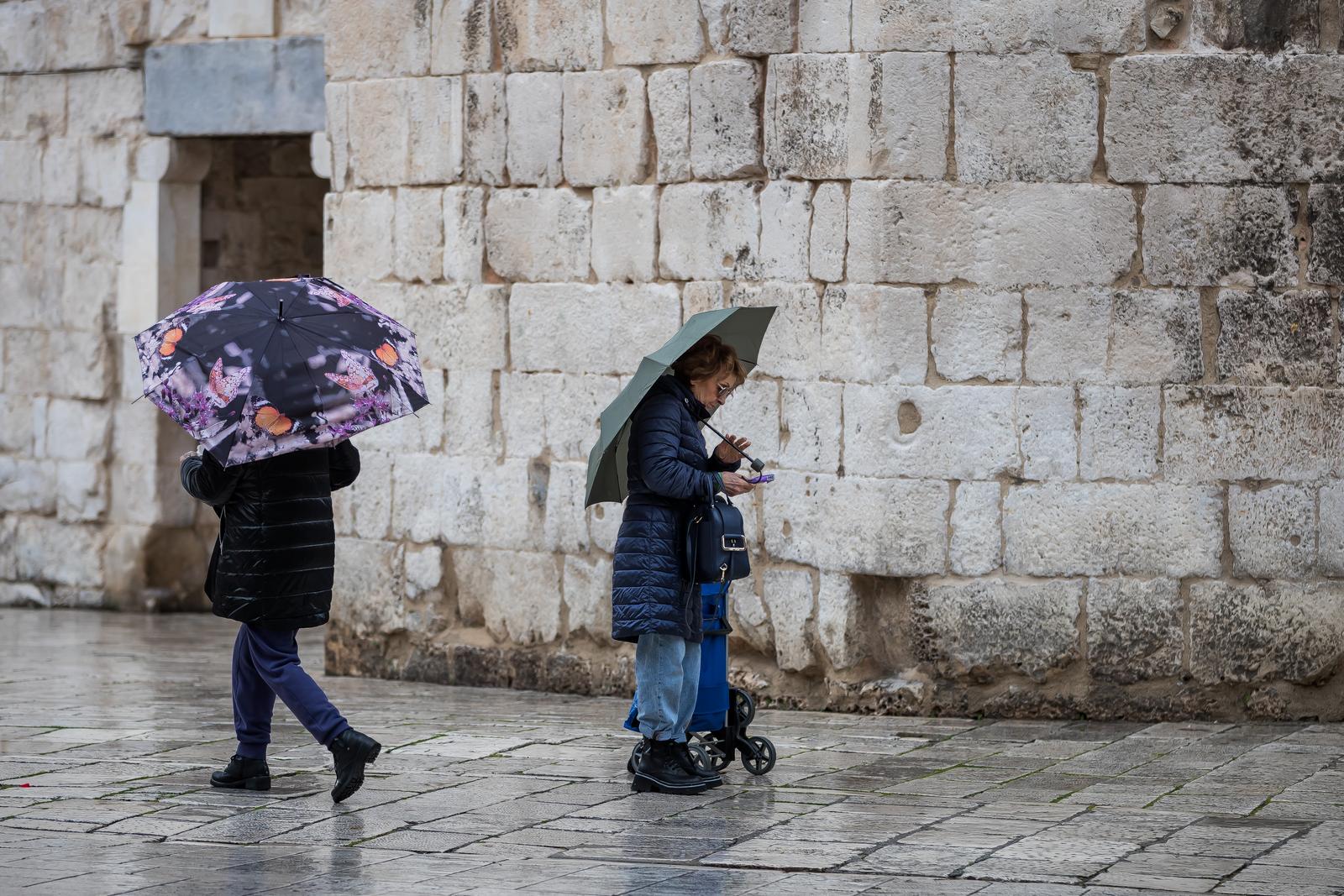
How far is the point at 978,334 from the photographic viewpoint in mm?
7957

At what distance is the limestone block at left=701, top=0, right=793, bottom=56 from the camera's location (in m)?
8.20

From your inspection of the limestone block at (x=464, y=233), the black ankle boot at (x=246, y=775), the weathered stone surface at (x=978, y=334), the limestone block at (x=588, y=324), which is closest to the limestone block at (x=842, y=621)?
the weathered stone surface at (x=978, y=334)

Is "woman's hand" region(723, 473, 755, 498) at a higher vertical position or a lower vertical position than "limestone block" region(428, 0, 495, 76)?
lower

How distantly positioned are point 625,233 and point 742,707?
2.64 m

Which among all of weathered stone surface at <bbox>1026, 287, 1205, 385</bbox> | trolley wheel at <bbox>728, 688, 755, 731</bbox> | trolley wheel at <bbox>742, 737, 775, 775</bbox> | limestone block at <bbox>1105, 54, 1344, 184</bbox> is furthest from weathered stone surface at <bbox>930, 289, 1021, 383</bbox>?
trolley wheel at <bbox>742, 737, 775, 775</bbox>

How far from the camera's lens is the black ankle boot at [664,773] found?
643 centimetres

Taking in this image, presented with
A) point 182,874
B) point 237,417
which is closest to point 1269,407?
point 237,417

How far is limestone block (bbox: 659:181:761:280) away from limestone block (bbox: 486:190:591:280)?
43cm

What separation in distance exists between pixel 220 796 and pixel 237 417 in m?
1.27

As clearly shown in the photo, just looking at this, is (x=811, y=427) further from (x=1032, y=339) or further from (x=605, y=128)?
(x=605, y=128)

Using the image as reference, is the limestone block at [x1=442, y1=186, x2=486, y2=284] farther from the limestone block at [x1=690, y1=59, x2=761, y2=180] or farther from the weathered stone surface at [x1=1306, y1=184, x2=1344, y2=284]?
the weathered stone surface at [x1=1306, y1=184, x2=1344, y2=284]

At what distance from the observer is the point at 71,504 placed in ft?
42.1

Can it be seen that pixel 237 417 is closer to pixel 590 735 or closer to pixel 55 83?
pixel 590 735

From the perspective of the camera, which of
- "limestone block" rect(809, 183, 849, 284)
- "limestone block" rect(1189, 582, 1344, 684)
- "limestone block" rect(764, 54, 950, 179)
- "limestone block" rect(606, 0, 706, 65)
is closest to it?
"limestone block" rect(1189, 582, 1344, 684)
